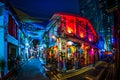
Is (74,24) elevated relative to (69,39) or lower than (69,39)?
elevated

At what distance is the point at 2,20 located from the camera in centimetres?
2017

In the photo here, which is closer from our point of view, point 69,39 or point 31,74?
point 31,74

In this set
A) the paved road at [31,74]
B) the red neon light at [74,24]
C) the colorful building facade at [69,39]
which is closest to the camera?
the paved road at [31,74]

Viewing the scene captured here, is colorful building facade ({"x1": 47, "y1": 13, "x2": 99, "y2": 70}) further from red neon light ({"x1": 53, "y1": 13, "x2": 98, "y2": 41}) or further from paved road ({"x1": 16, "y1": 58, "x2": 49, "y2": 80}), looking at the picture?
paved road ({"x1": 16, "y1": 58, "x2": 49, "y2": 80})

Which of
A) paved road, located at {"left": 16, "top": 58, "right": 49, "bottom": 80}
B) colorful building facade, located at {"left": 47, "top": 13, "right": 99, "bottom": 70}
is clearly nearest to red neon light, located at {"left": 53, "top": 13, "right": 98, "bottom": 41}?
colorful building facade, located at {"left": 47, "top": 13, "right": 99, "bottom": 70}

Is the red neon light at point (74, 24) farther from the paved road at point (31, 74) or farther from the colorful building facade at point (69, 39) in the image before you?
the paved road at point (31, 74)

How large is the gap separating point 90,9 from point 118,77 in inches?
3154

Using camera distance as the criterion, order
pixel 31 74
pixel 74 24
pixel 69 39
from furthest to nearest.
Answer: pixel 74 24 → pixel 69 39 → pixel 31 74

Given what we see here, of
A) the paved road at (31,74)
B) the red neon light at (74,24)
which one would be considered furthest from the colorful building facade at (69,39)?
the paved road at (31,74)

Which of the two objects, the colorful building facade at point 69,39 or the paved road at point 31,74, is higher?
the colorful building facade at point 69,39

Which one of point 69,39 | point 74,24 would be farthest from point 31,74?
point 74,24

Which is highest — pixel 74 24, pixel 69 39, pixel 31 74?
pixel 74 24

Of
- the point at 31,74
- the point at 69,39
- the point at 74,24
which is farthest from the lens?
the point at 74,24

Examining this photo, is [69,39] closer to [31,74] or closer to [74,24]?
[74,24]
